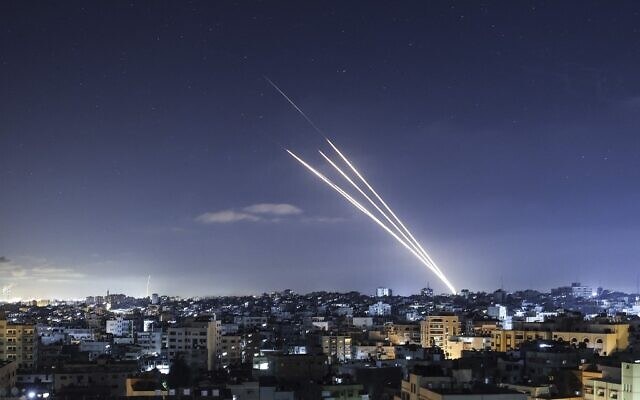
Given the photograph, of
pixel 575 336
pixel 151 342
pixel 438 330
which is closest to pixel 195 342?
pixel 151 342

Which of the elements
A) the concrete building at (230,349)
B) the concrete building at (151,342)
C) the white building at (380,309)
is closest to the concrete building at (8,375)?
the concrete building at (230,349)

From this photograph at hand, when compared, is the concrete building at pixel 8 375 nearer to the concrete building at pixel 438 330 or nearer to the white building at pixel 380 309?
the concrete building at pixel 438 330

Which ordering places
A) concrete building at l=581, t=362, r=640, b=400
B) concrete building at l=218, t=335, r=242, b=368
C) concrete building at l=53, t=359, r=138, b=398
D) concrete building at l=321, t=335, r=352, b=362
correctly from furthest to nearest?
concrete building at l=218, t=335, r=242, b=368 < concrete building at l=321, t=335, r=352, b=362 < concrete building at l=53, t=359, r=138, b=398 < concrete building at l=581, t=362, r=640, b=400

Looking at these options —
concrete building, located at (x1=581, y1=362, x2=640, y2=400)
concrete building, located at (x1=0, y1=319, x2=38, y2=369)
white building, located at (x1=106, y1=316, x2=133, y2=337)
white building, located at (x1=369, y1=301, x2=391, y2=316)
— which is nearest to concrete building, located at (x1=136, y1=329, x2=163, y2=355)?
concrete building, located at (x1=0, y1=319, x2=38, y2=369)

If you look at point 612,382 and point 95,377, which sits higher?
point 612,382

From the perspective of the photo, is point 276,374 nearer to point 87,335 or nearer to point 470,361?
point 470,361

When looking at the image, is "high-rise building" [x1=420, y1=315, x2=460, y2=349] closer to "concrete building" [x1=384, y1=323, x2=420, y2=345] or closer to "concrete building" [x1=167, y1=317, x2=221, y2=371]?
"concrete building" [x1=384, y1=323, x2=420, y2=345]

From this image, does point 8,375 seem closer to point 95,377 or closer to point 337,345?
point 95,377
